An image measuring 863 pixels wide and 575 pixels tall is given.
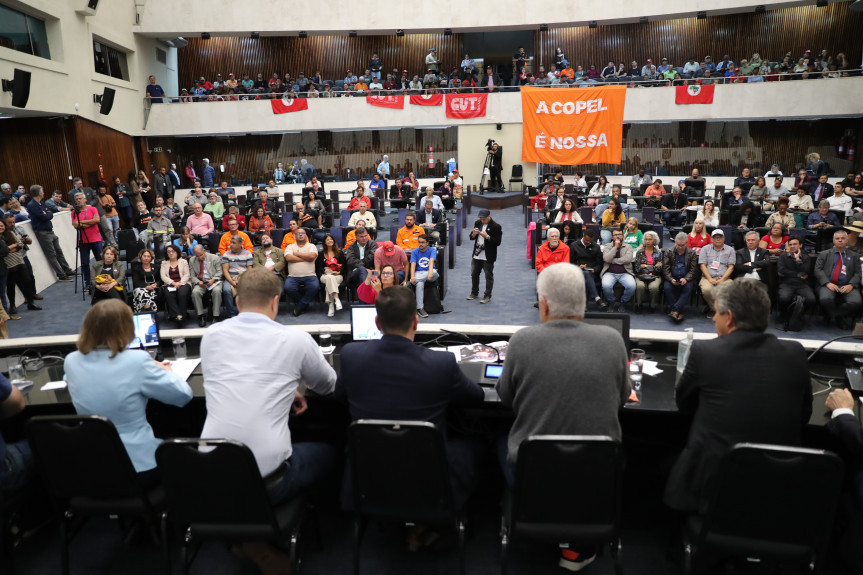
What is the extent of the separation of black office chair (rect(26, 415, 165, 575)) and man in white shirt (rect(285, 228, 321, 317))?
17.7ft

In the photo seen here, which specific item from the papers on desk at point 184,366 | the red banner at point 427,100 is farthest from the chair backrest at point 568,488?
the red banner at point 427,100

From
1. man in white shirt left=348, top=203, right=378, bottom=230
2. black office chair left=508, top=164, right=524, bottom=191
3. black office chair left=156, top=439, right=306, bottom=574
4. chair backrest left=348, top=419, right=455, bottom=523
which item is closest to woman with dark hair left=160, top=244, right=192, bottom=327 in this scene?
man in white shirt left=348, top=203, right=378, bottom=230

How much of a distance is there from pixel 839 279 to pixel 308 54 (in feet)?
61.4

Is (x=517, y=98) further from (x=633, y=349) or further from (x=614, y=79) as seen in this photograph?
(x=633, y=349)

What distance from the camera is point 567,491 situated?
7.47 ft

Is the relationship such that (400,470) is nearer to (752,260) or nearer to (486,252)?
(486,252)

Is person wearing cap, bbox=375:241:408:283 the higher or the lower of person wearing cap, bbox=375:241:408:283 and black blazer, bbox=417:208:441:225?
the lower

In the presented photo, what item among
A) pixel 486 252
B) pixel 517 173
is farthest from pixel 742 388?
pixel 517 173

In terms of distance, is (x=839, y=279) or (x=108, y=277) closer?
(x=839, y=279)

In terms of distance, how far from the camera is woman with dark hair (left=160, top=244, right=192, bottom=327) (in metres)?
7.60

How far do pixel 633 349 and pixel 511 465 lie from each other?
1362 mm

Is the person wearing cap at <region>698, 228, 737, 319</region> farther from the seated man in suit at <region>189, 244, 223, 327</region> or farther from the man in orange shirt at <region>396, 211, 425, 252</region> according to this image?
the seated man in suit at <region>189, 244, 223, 327</region>

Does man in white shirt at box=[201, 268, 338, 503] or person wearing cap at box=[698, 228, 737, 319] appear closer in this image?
man in white shirt at box=[201, 268, 338, 503]

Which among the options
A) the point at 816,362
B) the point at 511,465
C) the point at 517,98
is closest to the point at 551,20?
the point at 517,98
